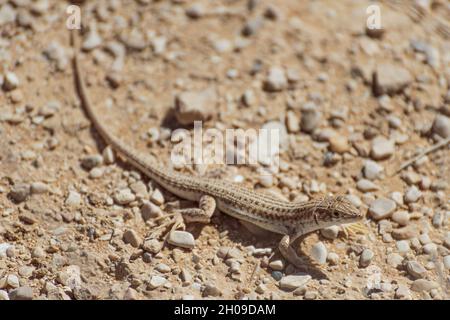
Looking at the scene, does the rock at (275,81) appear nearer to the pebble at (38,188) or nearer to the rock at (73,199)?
the rock at (73,199)

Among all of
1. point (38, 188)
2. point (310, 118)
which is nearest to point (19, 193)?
point (38, 188)

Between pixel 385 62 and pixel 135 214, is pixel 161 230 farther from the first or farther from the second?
pixel 385 62

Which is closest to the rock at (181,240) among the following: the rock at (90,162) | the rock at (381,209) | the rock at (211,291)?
the rock at (211,291)

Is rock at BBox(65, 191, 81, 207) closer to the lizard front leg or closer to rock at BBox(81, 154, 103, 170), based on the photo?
rock at BBox(81, 154, 103, 170)

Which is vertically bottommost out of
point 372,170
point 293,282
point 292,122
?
point 293,282

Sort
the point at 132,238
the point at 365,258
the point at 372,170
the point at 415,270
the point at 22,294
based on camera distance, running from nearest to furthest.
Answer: the point at 22,294 < the point at 415,270 < the point at 365,258 < the point at 132,238 < the point at 372,170

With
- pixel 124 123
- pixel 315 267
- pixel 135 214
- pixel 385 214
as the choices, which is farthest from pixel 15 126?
pixel 385 214

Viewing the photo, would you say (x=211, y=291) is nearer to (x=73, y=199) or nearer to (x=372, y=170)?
(x=73, y=199)
